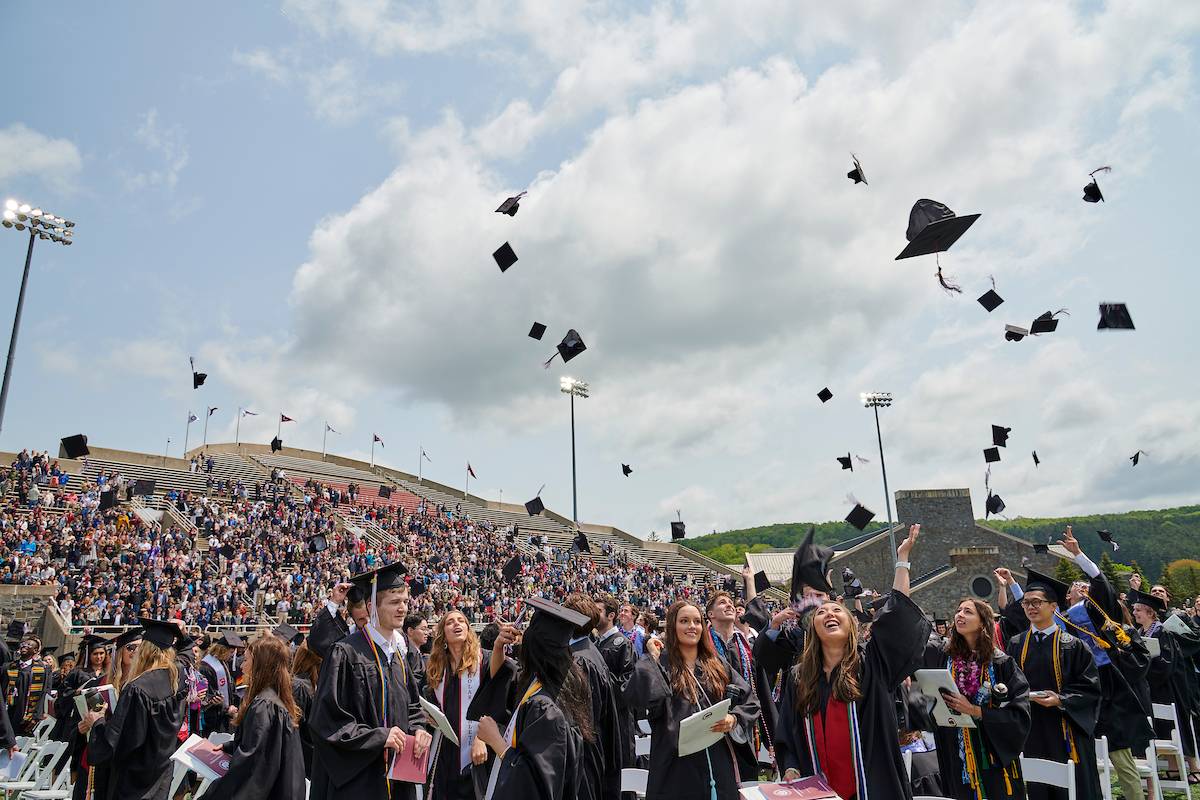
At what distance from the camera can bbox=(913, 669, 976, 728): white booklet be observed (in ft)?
14.3

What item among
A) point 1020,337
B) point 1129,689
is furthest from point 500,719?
point 1020,337

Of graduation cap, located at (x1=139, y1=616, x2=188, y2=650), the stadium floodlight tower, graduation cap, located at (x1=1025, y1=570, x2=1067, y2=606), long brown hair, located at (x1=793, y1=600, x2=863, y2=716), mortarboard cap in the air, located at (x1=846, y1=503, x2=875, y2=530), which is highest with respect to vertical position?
the stadium floodlight tower

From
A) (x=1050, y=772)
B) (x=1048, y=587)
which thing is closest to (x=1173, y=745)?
(x=1048, y=587)

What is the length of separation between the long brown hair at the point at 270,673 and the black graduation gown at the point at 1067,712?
4689 millimetres

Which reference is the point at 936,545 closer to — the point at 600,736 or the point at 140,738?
the point at 600,736

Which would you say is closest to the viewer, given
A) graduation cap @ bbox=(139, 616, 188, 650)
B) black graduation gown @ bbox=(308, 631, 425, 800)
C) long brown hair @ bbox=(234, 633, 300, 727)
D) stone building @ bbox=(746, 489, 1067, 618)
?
black graduation gown @ bbox=(308, 631, 425, 800)

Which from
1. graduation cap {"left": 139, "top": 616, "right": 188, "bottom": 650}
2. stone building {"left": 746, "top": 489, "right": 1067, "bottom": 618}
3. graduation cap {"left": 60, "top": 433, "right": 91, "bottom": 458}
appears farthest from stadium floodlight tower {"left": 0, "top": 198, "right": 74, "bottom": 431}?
stone building {"left": 746, "top": 489, "right": 1067, "bottom": 618}

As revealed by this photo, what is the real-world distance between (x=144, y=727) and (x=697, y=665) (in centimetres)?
385

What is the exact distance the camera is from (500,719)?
4910mm

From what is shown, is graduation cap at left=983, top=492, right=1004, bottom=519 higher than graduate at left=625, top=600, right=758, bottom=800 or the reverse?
higher

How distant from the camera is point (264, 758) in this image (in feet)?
14.5

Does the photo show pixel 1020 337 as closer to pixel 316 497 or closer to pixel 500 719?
pixel 500 719

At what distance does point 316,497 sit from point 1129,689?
30.5 meters

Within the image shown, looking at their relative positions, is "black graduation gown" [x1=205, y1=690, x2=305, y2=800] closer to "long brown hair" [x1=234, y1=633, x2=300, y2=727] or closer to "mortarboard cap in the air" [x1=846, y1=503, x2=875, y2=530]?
"long brown hair" [x1=234, y1=633, x2=300, y2=727]
